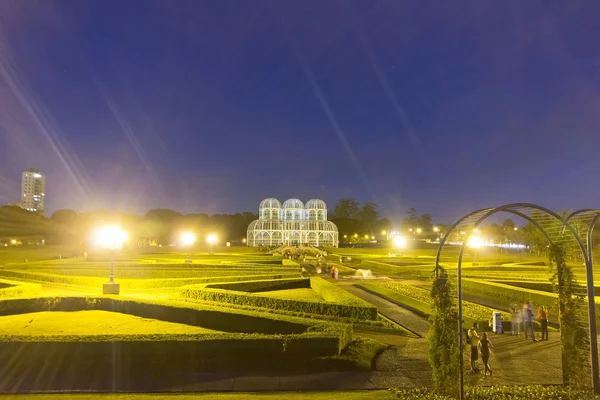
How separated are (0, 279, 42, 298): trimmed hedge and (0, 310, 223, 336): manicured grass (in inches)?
130

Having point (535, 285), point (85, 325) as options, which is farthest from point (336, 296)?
point (535, 285)

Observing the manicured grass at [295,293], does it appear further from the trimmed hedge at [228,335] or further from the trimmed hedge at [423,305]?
the trimmed hedge at [228,335]

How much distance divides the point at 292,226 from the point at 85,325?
221ft

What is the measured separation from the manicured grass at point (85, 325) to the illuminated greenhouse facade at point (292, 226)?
6338cm

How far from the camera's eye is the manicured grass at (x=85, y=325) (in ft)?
47.2

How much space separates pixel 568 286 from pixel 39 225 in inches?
4083

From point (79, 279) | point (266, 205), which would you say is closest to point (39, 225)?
point (266, 205)

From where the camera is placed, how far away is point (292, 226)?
82625 millimetres

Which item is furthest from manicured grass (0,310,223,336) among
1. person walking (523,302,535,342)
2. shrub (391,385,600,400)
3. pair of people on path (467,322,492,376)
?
person walking (523,302,535,342)

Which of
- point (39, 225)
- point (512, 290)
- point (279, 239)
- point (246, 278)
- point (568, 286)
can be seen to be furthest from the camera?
point (39, 225)

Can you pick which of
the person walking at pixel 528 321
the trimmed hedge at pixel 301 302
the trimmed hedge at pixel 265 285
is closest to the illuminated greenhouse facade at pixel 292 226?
the trimmed hedge at pixel 265 285

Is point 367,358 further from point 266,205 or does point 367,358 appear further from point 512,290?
point 266,205

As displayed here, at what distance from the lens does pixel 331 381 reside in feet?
33.9

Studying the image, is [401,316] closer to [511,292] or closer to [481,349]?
[481,349]
